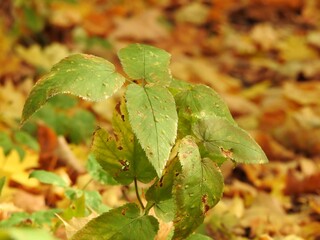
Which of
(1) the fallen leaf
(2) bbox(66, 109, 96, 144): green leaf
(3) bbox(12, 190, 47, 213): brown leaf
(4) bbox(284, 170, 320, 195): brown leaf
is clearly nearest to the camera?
(3) bbox(12, 190, 47, 213): brown leaf

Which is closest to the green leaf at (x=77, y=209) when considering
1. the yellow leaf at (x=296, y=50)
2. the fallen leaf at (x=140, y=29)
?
the fallen leaf at (x=140, y=29)

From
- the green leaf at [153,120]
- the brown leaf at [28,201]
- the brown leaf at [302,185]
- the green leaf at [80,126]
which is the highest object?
the green leaf at [153,120]

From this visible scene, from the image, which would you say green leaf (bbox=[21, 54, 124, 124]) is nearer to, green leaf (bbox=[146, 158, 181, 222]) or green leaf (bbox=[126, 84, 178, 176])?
green leaf (bbox=[126, 84, 178, 176])

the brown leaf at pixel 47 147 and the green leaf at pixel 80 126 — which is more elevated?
the brown leaf at pixel 47 147

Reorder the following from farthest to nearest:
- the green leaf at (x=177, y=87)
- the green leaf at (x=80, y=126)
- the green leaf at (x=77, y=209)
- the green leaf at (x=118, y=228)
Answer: the green leaf at (x=80, y=126) → the green leaf at (x=77, y=209) → the green leaf at (x=177, y=87) → the green leaf at (x=118, y=228)

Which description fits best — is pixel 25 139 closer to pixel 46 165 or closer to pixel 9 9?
pixel 46 165

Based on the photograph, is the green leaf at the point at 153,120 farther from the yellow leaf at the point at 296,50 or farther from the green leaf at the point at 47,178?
the yellow leaf at the point at 296,50

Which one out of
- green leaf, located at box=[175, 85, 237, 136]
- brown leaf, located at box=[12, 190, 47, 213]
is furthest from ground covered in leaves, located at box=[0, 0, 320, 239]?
green leaf, located at box=[175, 85, 237, 136]
